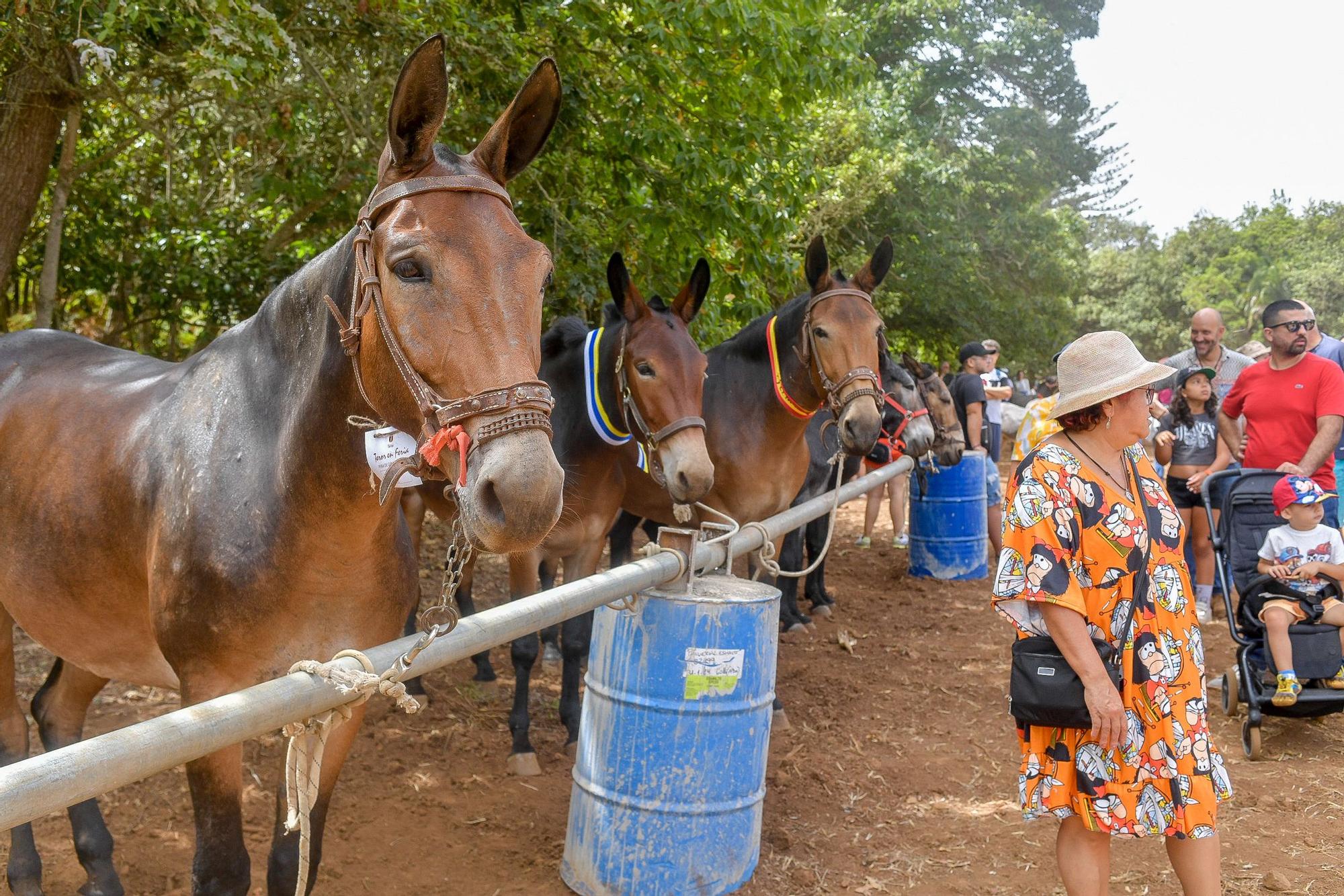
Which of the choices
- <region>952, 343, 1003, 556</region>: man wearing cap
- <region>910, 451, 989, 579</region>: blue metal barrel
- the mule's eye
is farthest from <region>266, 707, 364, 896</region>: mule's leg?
<region>952, 343, 1003, 556</region>: man wearing cap

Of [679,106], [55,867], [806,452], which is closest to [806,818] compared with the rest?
[806,452]

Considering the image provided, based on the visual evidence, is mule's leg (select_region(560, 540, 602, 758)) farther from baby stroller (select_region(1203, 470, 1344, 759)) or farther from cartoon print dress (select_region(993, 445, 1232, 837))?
baby stroller (select_region(1203, 470, 1344, 759))

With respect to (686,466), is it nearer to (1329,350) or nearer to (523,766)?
(523,766)

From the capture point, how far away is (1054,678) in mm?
2818

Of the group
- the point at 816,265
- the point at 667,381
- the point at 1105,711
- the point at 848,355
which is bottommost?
the point at 1105,711

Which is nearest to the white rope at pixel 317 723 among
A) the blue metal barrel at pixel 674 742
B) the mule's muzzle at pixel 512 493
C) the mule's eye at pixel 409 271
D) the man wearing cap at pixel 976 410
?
the mule's muzzle at pixel 512 493

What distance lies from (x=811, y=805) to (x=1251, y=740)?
8.32 ft

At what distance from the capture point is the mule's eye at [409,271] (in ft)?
6.27

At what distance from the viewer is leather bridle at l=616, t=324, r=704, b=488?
14.9 feet

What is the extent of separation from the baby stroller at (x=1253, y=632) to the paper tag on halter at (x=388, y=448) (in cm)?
498

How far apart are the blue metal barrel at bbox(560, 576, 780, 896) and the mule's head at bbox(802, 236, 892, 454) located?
2.33m

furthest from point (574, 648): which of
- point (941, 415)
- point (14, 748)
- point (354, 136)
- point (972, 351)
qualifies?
point (972, 351)

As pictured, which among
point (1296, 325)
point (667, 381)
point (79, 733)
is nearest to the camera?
point (79, 733)

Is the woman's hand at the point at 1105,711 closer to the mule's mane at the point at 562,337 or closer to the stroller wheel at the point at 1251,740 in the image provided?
the stroller wheel at the point at 1251,740
